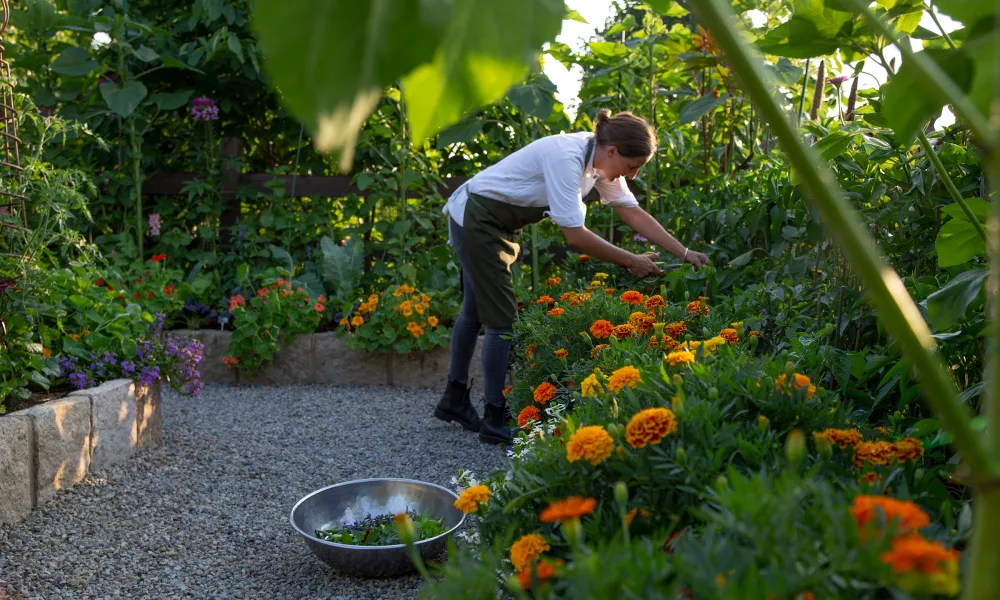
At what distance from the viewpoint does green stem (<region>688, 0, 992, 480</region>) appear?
36 centimetres

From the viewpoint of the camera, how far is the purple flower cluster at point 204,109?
4.89m

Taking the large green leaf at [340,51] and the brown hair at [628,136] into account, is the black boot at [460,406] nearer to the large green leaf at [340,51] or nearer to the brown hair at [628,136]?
the brown hair at [628,136]

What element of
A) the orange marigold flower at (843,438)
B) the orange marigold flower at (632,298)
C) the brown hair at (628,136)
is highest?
the brown hair at (628,136)

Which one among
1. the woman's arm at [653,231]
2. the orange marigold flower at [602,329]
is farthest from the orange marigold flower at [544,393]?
the woman's arm at [653,231]

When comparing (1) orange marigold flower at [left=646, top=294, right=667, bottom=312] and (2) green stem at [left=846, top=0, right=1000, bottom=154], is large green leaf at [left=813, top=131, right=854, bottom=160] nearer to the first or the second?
(2) green stem at [left=846, top=0, right=1000, bottom=154]

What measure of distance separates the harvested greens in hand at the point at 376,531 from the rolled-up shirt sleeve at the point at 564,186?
140cm

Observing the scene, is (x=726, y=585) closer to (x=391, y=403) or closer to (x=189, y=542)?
(x=189, y=542)

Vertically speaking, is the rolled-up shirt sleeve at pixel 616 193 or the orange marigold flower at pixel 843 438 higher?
the rolled-up shirt sleeve at pixel 616 193

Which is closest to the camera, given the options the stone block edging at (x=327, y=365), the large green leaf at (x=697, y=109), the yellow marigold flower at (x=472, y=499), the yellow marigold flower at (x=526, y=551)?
the yellow marigold flower at (x=526, y=551)

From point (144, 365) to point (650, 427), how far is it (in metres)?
2.65

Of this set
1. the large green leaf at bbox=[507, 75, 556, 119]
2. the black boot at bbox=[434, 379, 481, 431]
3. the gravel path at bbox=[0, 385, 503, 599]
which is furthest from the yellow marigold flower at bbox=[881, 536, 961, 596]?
the large green leaf at bbox=[507, 75, 556, 119]

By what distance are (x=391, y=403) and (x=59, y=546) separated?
1.95 m

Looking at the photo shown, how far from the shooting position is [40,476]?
8.16ft

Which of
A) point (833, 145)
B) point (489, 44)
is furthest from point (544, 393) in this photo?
point (489, 44)
